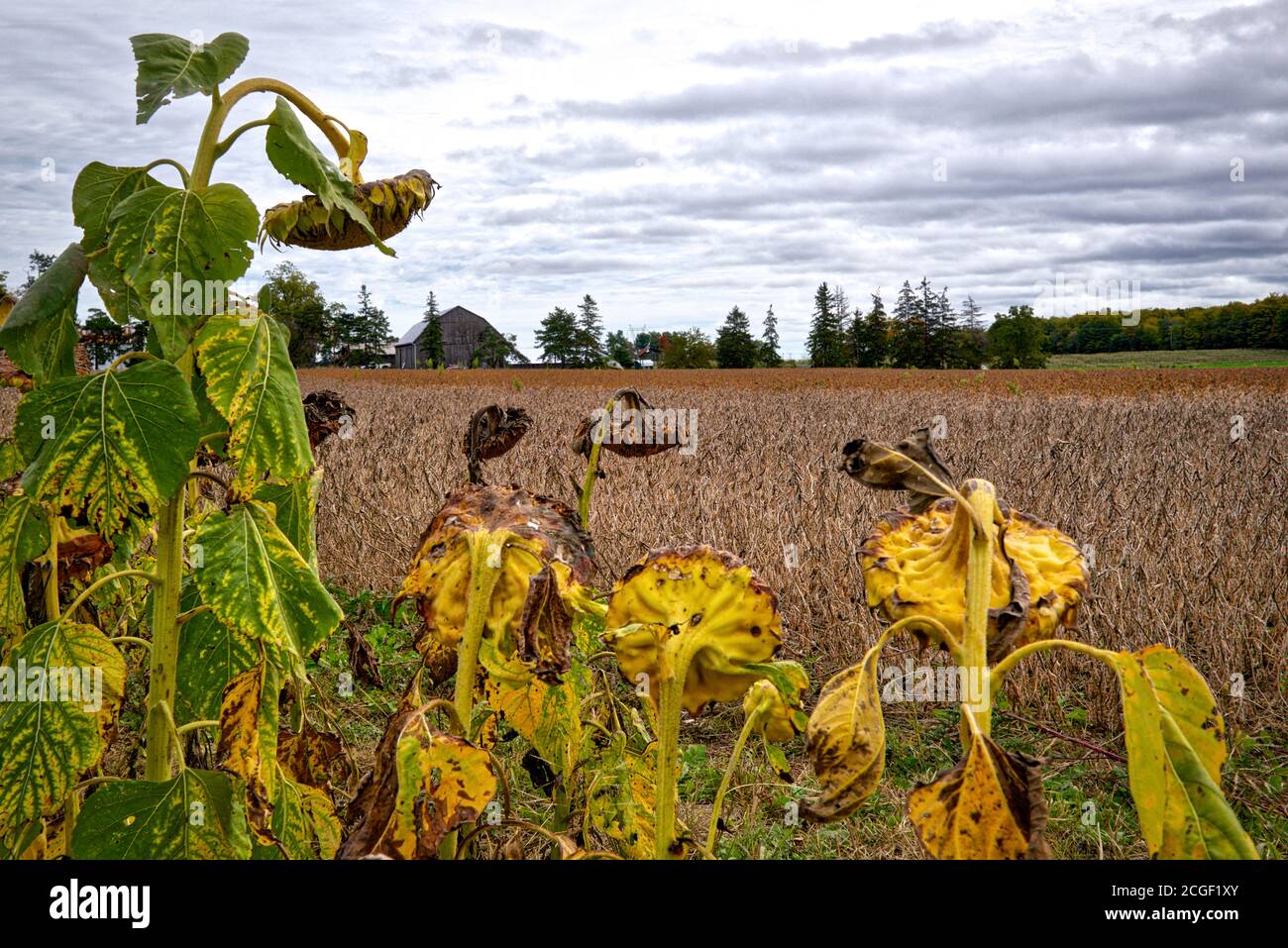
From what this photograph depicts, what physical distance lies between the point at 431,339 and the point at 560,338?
303 inches

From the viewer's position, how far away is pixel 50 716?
1071 millimetres

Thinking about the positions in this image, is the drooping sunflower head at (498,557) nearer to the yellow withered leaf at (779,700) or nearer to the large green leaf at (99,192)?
the yellow withered leaf at (779,700)

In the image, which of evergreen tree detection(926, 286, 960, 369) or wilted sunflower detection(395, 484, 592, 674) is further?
evergreen tree detection(926, 286, 960, 369)

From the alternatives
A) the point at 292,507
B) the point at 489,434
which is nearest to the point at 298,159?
the point at 489,434

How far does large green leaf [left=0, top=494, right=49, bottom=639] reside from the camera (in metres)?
1.13

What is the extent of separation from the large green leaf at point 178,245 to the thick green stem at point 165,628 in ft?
0.70

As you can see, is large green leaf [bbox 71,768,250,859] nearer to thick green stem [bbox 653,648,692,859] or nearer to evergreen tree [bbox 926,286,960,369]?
thick green stem [bbox 653,648,692,859]

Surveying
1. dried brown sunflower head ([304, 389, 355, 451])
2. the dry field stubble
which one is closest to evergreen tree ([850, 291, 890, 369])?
the dry field stubble

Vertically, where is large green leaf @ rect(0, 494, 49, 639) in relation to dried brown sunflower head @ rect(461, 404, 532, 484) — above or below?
below

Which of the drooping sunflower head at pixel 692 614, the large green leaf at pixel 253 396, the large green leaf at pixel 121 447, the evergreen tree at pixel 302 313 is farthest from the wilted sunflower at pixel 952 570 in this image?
the evergreen tree at pixel 302 313

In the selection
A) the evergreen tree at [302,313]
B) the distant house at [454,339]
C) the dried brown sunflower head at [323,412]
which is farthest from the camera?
the distant house at [454,339]

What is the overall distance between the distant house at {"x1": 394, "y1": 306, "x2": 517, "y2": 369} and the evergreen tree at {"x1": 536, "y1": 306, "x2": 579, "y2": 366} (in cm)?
442

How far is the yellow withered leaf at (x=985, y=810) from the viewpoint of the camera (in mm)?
608
